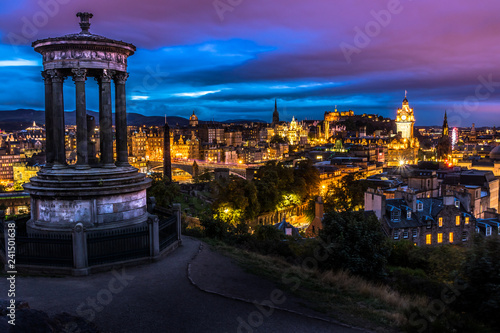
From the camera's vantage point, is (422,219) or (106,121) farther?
(422,219)

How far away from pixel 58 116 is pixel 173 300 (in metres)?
9.86

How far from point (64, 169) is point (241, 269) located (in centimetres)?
794

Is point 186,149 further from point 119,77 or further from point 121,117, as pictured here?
point 119,77

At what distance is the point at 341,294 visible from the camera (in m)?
13.0

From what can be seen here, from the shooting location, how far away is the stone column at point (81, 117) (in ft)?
55.4

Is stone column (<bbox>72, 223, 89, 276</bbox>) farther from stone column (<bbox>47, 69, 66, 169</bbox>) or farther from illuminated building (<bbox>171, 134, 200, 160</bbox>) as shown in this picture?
illuminated building (<bbox>171, 134, 200, 160</bbox>)

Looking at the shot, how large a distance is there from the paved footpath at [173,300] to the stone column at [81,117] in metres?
5.09

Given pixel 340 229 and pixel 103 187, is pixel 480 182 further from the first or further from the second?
pixel 103 187

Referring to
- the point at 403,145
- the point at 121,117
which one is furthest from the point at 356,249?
the point at 403,145

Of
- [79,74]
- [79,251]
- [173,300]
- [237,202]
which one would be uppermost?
[79,74]

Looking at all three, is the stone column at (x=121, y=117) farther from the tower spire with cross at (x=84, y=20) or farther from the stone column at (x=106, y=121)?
the tower spire with cross at (x=84, y=20)

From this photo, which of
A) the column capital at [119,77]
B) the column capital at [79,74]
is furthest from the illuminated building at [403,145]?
the column capital at [79,74]

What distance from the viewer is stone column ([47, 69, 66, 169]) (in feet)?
56.5

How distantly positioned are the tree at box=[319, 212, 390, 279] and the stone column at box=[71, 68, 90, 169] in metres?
9.96
